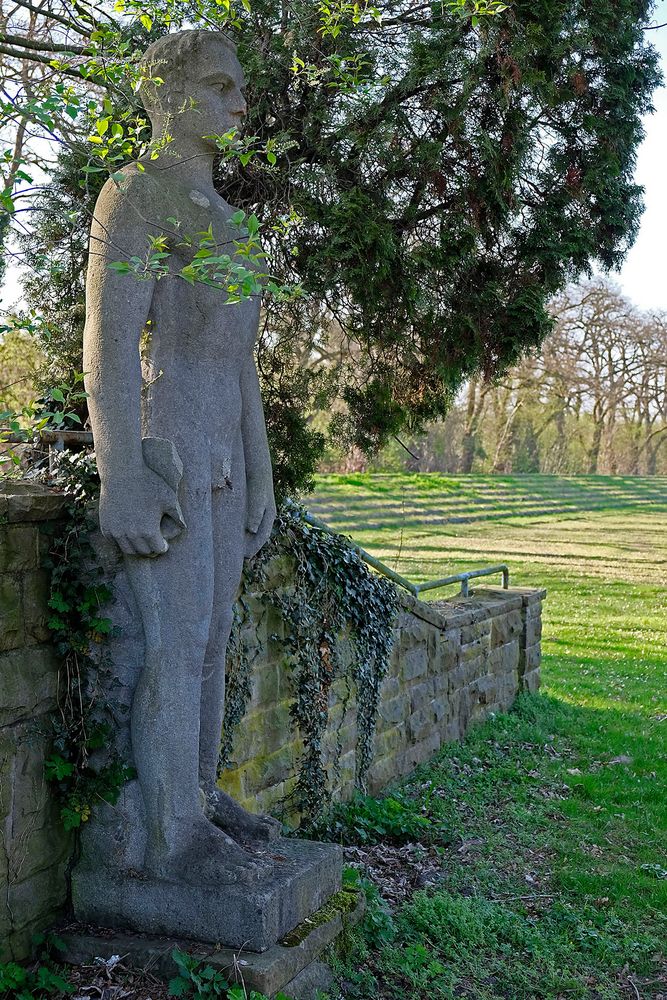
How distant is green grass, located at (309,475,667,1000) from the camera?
3.98m

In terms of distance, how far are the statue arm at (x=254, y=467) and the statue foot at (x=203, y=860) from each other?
1050 millimetres

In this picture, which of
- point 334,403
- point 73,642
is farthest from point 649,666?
point 73,642

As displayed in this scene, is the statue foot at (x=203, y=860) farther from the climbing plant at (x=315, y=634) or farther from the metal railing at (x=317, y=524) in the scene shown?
the metal railing at (x=317, y=524)

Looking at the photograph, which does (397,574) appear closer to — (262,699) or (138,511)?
(262,699)

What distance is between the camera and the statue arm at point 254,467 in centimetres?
355

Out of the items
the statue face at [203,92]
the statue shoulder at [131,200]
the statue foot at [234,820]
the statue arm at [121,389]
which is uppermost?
the statue face at [203,92]

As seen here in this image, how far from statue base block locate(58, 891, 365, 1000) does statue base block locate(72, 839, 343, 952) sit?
3 cm

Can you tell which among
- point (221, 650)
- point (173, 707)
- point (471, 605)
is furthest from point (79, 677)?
point (471, 605)

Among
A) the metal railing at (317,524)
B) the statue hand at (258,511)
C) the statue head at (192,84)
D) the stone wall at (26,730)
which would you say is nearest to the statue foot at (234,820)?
the stone wall at (26,730)

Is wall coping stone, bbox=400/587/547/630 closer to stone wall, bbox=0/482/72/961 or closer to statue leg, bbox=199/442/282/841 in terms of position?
statue leg, bbox=199/442/282/841

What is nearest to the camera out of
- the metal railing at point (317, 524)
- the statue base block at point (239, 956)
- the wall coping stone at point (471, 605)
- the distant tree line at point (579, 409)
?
the statue base block at point (239, 956)

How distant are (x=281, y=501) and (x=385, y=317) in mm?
1527

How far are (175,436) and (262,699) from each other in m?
1.94

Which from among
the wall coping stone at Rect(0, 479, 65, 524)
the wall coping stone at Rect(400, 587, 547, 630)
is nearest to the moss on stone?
the wall coping stone at Rect(0, 479, 65, 524)
